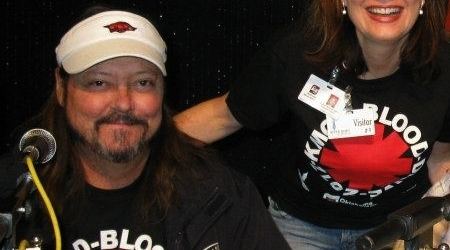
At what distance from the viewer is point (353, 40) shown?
2.16 m

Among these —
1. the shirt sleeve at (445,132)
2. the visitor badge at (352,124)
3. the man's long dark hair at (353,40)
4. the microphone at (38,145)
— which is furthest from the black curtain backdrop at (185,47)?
the microphone at (38,145)

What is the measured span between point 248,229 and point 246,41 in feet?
3.27

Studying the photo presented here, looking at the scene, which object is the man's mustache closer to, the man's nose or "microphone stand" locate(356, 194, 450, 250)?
the man's nose

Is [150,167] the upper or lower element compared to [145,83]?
lower

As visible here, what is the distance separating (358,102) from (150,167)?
60cm

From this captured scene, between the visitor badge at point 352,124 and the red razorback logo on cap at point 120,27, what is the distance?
61 centimetres

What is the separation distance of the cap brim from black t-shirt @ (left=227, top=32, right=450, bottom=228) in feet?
1.37

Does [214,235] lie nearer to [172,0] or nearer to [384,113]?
[384,113]

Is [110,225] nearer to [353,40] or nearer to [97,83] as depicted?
[97,83]

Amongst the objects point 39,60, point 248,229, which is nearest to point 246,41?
point 39,60

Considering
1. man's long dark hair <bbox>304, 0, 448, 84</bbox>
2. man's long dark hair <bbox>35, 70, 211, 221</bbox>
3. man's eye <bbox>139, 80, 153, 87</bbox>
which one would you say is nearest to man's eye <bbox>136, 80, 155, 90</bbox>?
man's eye <bbox>139, 80, 153, 87</bbox>

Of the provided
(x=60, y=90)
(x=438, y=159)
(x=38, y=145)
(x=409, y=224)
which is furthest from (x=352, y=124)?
(x=38, y=145)

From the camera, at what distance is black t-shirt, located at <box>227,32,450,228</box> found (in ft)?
6.84

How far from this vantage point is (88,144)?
1.84 m
